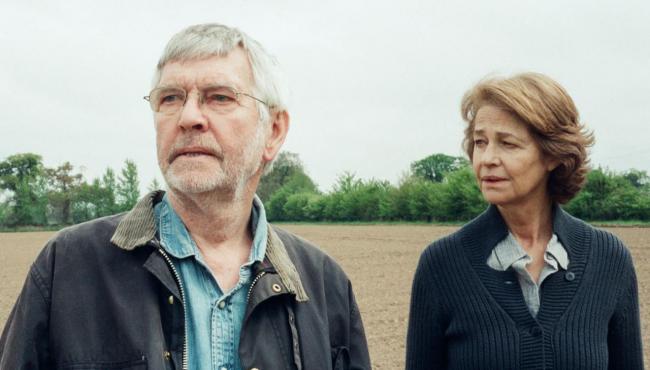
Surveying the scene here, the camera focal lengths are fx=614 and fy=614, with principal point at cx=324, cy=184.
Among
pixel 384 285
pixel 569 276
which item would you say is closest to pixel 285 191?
pixel 384 285

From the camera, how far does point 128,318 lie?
6.50 ft

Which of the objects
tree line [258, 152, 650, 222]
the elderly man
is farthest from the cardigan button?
tree line [258, 152, 650, 222]

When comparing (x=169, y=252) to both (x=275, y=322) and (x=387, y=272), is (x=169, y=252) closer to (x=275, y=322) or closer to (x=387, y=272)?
(x=275, y=322)

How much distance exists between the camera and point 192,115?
2.23m

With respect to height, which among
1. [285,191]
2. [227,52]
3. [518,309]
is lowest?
[518,309]

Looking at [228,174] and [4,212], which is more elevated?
[4,212]

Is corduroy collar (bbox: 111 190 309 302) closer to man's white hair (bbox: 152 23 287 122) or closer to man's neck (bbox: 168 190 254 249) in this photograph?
man's neck (bbox: 168 190 254 249)

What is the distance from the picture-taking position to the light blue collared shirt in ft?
8.54

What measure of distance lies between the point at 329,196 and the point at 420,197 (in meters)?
20.8

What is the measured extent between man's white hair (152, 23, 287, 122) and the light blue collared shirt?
3.88 ft

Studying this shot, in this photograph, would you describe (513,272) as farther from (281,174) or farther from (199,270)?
(281,174)

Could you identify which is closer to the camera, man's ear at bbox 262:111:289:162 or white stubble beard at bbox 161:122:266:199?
white stubble beard at bbox 161:122:266:199

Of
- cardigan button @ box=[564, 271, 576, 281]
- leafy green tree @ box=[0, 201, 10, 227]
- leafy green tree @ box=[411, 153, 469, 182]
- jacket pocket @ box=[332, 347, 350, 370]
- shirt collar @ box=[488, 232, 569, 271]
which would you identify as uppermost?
leafy green tree @ box=[411, 153, 469, 182]

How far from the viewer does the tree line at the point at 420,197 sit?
4088 centimetres
